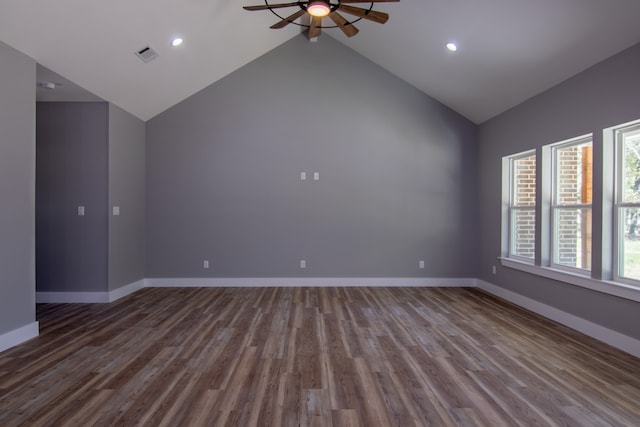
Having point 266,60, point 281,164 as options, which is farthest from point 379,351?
point 266,60

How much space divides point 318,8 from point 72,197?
13.0ft

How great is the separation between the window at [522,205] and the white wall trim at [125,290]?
5.44 metres

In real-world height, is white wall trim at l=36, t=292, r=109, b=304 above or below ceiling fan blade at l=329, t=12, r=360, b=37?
below

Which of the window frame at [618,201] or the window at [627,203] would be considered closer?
the window at [627,203]

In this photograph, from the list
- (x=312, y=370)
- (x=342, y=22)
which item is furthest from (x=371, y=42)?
(x=312, y=370)

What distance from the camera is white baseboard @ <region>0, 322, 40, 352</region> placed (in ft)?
10.2

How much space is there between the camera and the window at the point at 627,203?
3.20m

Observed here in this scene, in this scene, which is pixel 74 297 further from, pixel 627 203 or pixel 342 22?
pixel 627 203

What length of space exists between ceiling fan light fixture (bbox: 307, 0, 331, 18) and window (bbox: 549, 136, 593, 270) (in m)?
2.90

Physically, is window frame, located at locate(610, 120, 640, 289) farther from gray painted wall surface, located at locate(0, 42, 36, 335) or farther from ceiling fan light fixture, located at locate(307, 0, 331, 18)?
gray painted wall surface, located at locate(0, 42, 36, 335)

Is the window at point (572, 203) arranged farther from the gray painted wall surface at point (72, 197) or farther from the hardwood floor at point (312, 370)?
the gray painted wall surface at point (72, 197)

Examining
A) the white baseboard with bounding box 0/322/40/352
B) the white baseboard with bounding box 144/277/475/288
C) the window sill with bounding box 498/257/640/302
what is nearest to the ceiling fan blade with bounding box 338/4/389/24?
the window sill with bounding box 498/257/640/302

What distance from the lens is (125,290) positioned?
5.18 m

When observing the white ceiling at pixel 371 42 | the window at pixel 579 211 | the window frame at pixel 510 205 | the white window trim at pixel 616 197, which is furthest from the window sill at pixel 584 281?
the white ceiling at pixel 371 42
